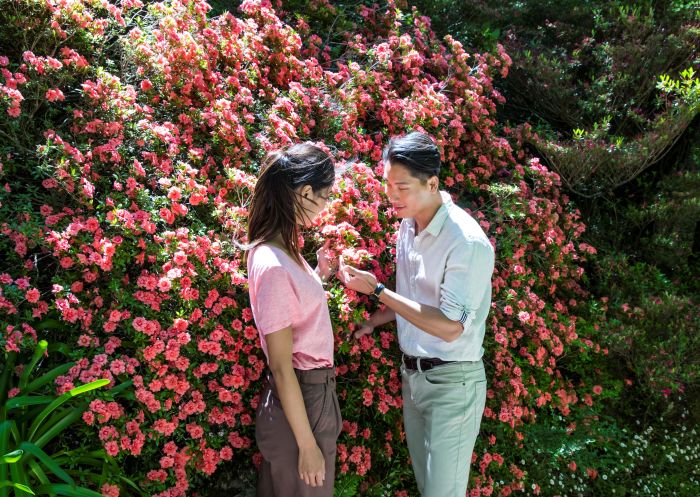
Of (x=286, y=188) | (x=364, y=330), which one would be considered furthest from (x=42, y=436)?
(x=364, y=330)

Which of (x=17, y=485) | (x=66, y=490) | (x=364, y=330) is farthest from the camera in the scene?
(x=364, y=330)

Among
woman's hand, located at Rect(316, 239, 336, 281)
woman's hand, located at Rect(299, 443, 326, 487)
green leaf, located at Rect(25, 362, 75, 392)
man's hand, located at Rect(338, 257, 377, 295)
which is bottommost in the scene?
green leaf, located at Rect(25, 362, 75, 392)

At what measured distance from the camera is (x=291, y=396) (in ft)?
8.20

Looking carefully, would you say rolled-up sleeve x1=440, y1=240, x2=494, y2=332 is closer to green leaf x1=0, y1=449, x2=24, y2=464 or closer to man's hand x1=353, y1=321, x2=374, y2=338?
man's hand x1=353, y1=321, x2=374, y2=338

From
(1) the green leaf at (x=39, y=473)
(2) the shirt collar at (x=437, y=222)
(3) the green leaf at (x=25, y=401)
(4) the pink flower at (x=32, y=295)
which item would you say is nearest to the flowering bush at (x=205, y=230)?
(4) the pink flower at (x=32, y=295)

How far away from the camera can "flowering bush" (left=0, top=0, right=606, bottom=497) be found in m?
2.94

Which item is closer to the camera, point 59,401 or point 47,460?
point 47,460

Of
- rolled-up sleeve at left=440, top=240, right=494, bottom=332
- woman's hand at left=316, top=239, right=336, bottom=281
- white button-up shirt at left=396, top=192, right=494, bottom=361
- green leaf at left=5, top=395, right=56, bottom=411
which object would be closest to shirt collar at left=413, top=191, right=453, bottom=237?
white button-up shirt at left=396, top=192, right=494, bottom=361

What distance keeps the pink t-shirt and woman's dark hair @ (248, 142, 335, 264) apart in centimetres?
9

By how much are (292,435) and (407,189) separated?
1191mm

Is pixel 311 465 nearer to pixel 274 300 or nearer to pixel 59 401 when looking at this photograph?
pixel 274 300

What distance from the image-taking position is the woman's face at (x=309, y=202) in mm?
2688

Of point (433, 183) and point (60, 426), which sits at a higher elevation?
point (433, 183)

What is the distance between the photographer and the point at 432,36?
632 cm
